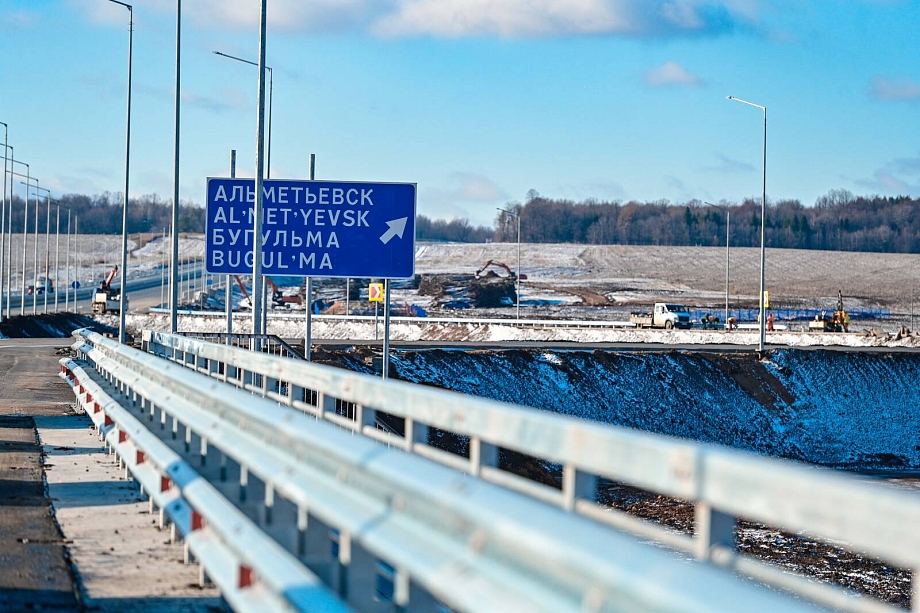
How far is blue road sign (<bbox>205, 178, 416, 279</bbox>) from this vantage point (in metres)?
27.0

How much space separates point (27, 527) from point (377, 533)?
237 inches

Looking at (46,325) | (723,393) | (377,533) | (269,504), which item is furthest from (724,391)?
(377,533)

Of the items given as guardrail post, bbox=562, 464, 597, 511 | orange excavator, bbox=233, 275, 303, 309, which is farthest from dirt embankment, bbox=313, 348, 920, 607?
orange excavator, bbox=233, 275, 303, 309

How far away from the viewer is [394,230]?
2700 cm

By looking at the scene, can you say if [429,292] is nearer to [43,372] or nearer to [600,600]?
[43,372]

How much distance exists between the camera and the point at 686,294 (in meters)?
124

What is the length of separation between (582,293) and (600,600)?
121 metres

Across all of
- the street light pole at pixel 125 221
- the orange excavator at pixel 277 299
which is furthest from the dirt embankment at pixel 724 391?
the orange excavator at pixel 277 299

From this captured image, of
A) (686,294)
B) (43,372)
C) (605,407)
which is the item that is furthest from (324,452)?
(686,294)

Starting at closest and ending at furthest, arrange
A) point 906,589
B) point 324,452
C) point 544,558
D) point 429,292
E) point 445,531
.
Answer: point 544,558, point 445,531, point 324,452, point 906,589, point 429,292

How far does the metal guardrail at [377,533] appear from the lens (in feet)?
9.50

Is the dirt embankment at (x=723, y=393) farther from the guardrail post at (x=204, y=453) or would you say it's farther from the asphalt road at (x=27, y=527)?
the guardrail post at (x=204, y=453)

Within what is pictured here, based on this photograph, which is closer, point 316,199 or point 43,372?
point 316,199

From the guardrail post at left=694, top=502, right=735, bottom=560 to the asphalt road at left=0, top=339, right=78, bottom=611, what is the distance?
4.75 meters
